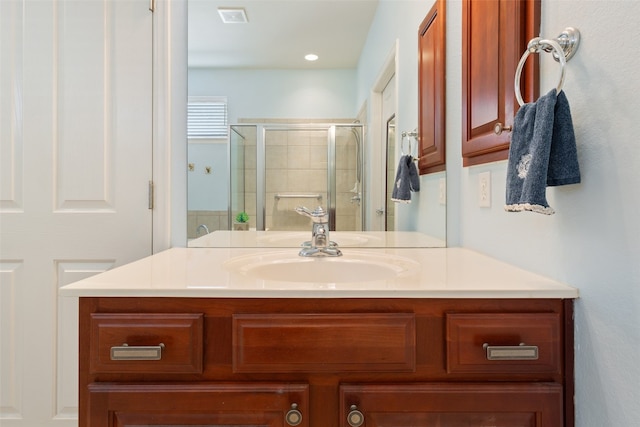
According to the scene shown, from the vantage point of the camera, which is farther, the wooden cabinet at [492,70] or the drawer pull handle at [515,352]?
the wooden cabinet at [492,70]

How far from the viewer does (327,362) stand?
81 cm

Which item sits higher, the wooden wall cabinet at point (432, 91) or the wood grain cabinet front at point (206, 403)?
the wooden wall cabinet at point (432, 91)

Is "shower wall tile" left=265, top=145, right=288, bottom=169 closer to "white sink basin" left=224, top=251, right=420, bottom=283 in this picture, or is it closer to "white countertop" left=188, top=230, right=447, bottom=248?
"white countertop" left=188, top=230, right=447, bottom=248

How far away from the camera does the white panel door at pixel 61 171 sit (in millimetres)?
1439

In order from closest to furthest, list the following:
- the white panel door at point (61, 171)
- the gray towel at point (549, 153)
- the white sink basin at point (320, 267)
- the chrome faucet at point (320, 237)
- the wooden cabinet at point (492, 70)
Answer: the gray towel at point (549, 153), the wooden cabinet at point (492, 70), the white sink basin at point (320, 267), the chrome faucet at point (320, 237), the white panel door at point (61, 171)

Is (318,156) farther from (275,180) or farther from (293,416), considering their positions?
(293,416)

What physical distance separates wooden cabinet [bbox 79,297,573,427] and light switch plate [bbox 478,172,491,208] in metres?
0.47

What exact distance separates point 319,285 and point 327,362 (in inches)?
6.3

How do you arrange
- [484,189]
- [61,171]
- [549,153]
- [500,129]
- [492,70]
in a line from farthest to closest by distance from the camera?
[61,171] → [484,189] → [492,70] → [500,129] → [549,153]

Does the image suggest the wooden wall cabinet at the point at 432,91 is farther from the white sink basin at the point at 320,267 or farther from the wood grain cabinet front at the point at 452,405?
the wood grain cabinet front at the point at 452,405

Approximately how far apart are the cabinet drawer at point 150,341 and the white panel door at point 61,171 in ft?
2.32

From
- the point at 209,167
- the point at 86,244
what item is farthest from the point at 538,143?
the point at 86,244

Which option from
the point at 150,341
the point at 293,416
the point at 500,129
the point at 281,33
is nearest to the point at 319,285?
the point at 293,416

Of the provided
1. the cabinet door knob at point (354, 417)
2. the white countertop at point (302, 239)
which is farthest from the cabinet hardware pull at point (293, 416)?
the white countertop at point (302, 239)
